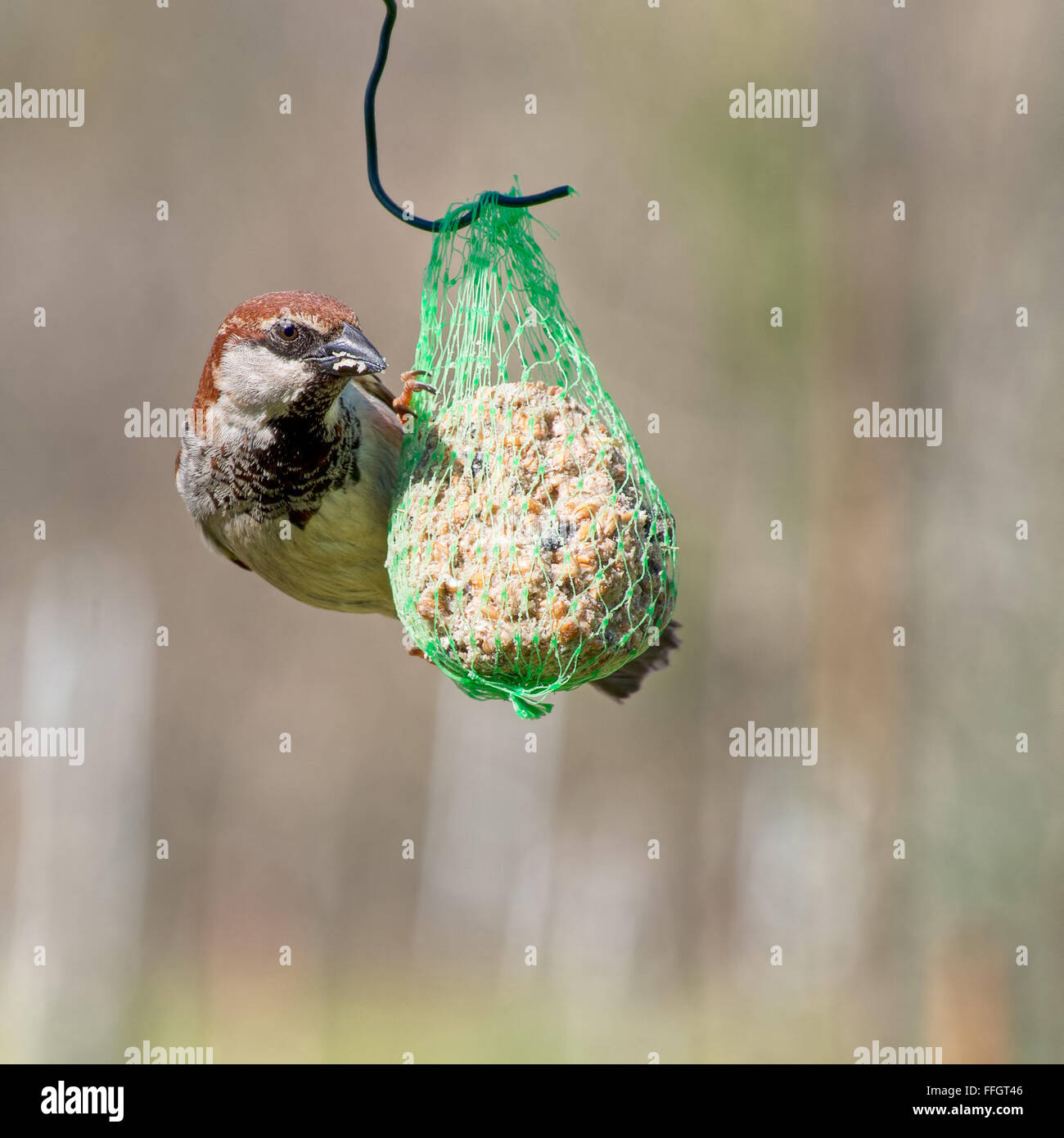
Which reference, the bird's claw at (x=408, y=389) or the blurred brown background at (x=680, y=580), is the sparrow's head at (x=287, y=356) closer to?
the bird's claw at (x=408, y=389)

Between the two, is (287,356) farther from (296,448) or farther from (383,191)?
(383,191)

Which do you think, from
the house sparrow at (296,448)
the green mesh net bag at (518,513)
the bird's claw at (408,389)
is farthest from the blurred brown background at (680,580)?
the green mesh net bag at (518,513)

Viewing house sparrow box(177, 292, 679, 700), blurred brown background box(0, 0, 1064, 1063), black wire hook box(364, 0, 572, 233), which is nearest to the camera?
black wire hook box(364, 0, 572, 233)

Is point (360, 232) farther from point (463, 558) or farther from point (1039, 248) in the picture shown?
point (463, 558)

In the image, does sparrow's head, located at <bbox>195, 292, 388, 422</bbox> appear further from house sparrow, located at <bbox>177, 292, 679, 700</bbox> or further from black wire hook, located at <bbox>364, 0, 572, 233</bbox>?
black wire hook, located at <bbox>364, 0, 572, 233</bbox>

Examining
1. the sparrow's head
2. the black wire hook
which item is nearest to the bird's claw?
the sparrow's head

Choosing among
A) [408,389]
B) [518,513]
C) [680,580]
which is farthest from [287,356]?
[680,580]
